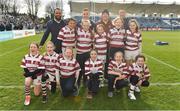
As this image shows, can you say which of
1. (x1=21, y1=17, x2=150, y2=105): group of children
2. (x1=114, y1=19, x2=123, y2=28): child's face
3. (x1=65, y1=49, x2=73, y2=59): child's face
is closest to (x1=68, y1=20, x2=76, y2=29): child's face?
(x1=21, y1=17, x2=150, y2=105): group of children

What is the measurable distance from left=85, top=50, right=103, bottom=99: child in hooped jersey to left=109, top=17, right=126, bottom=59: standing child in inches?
25.0

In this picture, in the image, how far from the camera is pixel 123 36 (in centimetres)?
669

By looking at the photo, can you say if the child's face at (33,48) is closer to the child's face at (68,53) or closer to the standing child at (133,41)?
→ the child's face at (68,53)

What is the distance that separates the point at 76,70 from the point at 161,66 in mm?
4929

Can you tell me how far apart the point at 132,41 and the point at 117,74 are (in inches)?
37.6

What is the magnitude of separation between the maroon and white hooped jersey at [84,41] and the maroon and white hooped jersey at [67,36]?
14cm

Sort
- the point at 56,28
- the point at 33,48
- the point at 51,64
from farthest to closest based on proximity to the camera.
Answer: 1. the point at 56,28
2. the point at 51,64
3. the point at 33,48

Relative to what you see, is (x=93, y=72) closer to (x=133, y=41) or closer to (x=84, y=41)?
(x=84, y=41)

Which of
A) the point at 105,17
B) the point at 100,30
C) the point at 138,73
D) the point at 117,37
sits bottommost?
the point at 138,73

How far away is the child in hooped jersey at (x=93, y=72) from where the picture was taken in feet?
20.2

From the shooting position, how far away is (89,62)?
6273 mm

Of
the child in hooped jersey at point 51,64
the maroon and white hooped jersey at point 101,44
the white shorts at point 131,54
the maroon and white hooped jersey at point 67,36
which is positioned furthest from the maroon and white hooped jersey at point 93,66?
the white shorts at point 131,54

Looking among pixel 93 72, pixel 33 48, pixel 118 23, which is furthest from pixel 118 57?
pixel 33 48

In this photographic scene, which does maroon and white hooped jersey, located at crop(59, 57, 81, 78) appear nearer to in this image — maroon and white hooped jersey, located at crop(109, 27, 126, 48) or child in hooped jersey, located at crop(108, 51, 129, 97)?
child in hooped jersey, located at crop(108, 51, 129, 97)
